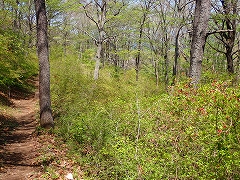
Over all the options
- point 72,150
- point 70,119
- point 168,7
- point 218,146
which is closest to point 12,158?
point 72,150

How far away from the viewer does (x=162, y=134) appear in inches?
179

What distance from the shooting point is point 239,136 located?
9.01 ft

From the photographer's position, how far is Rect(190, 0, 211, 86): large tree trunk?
5902 millimetres

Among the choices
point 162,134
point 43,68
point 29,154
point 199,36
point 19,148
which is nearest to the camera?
point 162,134

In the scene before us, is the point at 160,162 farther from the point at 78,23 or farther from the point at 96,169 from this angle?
the point at 78,23

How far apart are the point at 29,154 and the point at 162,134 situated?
160 inches

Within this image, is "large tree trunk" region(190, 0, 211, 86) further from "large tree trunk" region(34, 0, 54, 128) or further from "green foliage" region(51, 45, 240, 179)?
"large tree trunk" region(34, 0, 54, 128)


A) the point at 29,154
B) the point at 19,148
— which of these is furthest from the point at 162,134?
the point at 19,148

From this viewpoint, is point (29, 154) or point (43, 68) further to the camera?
point (43, 68)

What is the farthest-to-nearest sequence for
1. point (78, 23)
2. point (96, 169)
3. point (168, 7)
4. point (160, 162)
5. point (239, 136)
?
point (78, 23)
point (168, 7)
point (96, 169)
point (160, 162)
point (239, 136)

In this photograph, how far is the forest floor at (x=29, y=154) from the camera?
210 inches

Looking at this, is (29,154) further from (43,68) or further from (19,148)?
(43,68)

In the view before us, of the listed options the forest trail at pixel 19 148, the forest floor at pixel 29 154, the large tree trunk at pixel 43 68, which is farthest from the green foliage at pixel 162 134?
the forest trail at pixel 19 148

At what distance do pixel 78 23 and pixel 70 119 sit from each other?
120 ft
